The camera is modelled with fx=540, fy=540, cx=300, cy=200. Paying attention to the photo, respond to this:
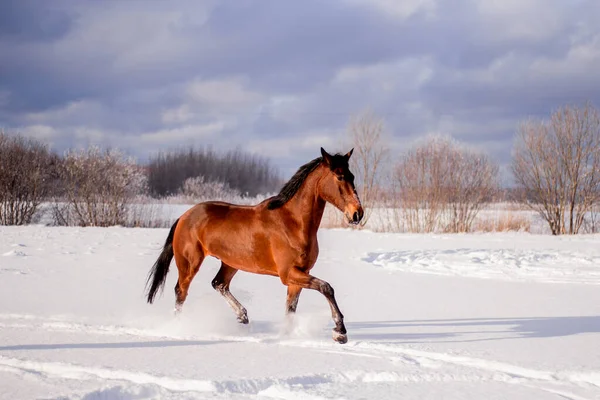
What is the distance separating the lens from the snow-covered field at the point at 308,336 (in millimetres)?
3439

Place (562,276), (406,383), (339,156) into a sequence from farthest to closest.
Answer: (562,276) < (339,156) < (406,383)

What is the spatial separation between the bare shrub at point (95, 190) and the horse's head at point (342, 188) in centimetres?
1683

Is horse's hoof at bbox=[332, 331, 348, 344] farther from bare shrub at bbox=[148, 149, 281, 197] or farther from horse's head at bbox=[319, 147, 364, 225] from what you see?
bare shrub at bbox=[148, 149, 281, 197]

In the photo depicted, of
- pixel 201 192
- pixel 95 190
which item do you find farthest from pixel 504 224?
pixel 201 192

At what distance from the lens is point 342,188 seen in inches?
177

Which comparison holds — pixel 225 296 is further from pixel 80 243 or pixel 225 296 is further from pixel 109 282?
pixel 80 243

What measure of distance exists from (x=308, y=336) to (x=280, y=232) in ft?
3.17

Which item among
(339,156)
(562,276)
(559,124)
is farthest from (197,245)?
(559,124)


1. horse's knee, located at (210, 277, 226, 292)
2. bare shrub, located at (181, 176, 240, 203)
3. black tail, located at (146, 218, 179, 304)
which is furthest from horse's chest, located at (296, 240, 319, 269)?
bare shrub, located at (181, 176, 240, 203)

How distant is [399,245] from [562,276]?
5353 mm

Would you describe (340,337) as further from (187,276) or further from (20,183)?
(20,183)

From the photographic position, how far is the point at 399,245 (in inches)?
568

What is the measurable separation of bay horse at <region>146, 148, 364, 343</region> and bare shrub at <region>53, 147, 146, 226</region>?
50.7 feet

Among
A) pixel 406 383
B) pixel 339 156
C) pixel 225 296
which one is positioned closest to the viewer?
pixel 406 383
